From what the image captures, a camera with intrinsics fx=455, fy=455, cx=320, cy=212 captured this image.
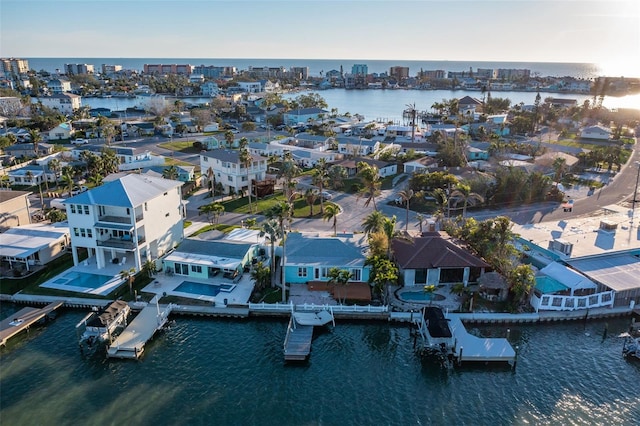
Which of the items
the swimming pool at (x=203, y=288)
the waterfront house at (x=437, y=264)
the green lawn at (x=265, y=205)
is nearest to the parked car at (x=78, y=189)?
the green lawn at (x=265, y=205)

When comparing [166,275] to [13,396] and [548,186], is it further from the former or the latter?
[548,186]

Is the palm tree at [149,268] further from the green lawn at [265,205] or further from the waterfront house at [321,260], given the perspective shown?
the green lawn at [265,205]

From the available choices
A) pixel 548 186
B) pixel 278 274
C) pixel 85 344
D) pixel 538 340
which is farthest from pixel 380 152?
pixel 85 344

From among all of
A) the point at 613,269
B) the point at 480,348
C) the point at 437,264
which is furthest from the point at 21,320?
the point at 613,269

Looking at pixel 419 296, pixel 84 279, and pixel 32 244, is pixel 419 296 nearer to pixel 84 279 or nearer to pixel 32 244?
pixel 84 279

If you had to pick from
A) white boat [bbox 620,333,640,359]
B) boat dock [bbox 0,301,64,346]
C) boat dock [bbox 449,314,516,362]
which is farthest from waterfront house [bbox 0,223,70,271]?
white boat [bbox 620,333,640,359]

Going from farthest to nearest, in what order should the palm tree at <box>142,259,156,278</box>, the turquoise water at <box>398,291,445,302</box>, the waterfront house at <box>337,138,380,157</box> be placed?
the waterfront house at <box>337,138,380,157</box> < the palm tree at <box>142,259,156,278</box> < the turquoise water at <box>398,291,445,302</box>

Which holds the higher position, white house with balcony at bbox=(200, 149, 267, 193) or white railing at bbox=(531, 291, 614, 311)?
white house with balcony at bbox=(200, 149, 267, 193)

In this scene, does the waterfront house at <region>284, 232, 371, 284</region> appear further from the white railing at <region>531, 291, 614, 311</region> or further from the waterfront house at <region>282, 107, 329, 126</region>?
the waterfront house at <region>282, 107, 329, 126</region>
